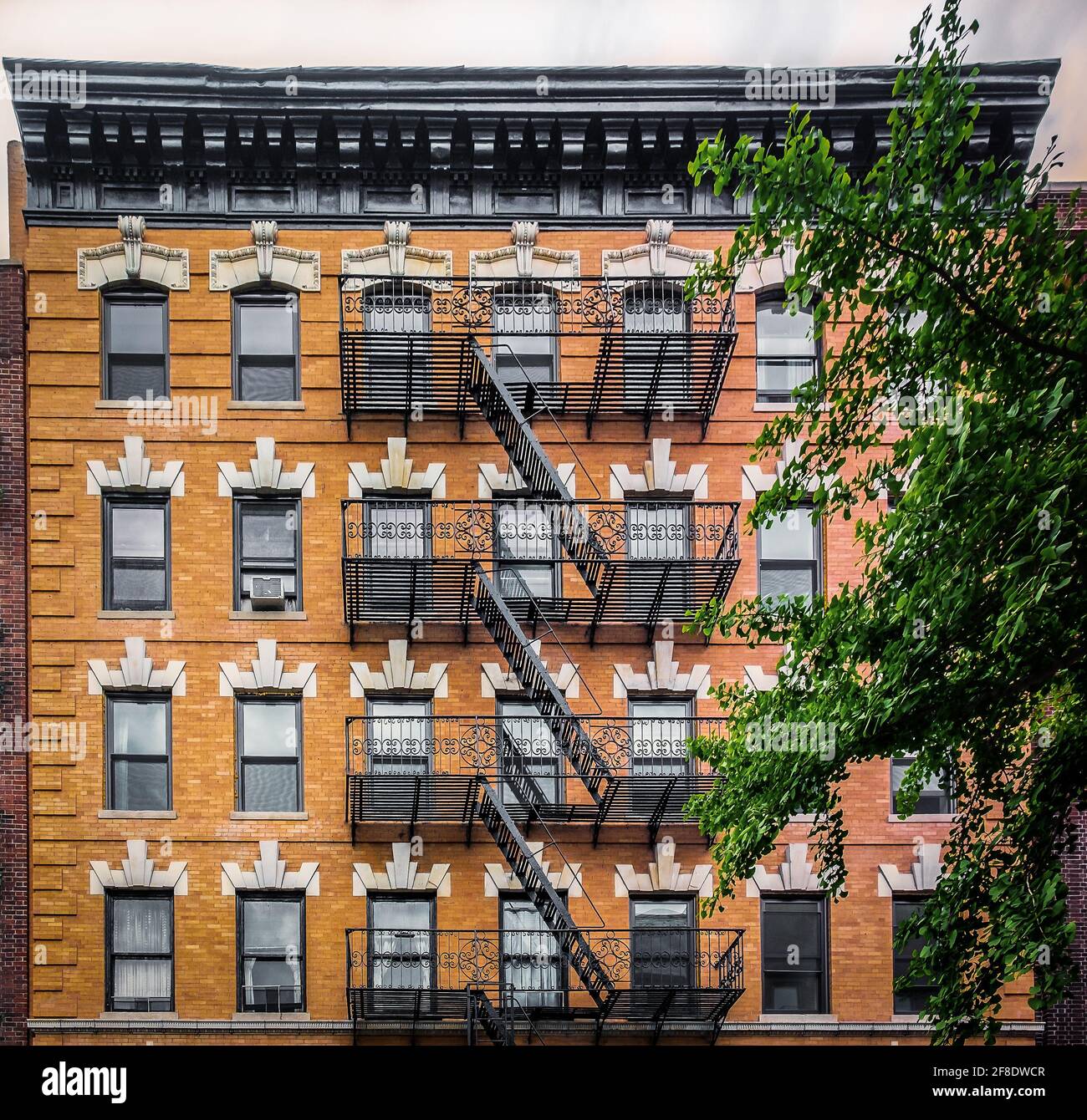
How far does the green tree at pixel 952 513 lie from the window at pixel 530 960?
555 cm

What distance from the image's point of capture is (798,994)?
Result: 16.6 m

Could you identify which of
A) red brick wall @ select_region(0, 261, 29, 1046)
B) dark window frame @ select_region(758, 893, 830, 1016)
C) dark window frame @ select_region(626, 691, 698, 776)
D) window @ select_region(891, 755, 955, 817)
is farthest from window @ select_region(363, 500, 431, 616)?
window @ select_region(891, 755, 955, 817)

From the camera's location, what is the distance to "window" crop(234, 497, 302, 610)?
55.7 feet

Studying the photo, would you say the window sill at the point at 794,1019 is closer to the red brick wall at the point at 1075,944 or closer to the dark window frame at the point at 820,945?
A: the dark window frame at the point at 820,945

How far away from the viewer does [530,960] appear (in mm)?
16219

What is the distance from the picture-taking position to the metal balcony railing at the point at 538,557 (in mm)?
16172

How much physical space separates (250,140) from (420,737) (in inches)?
343

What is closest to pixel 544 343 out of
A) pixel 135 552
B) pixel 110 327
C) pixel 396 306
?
pixel 396 306

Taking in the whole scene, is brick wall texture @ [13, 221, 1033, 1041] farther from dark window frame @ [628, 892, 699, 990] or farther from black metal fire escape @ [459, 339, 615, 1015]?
black metal fire escape @ [459, 339, 615, 1015]

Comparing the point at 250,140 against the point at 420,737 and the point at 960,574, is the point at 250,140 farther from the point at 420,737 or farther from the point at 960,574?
the point at 960,574

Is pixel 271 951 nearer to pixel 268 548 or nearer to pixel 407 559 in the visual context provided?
pixel 268 548

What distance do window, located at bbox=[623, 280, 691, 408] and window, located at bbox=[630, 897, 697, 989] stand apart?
6956mm

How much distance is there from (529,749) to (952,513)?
8.38 m

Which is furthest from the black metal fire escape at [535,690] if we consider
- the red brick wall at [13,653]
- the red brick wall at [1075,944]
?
the red brick wall at [13,653]
